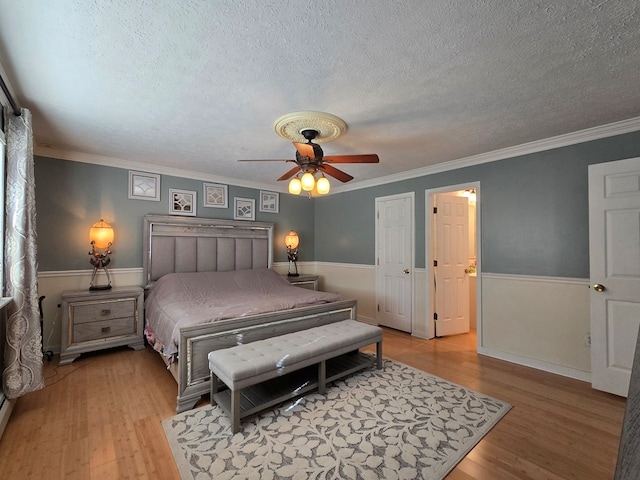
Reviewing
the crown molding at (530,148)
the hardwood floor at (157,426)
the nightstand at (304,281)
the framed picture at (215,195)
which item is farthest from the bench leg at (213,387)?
the crown molding at (530,148)

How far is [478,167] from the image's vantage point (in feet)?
11.8

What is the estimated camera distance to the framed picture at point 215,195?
14.8ft

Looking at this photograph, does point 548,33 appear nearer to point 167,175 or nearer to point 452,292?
point 452,292

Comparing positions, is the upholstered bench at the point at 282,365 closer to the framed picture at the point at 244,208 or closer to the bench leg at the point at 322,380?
the bench leg at the point at 322,380

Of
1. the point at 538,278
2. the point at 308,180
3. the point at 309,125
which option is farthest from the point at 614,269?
the point at 309,125

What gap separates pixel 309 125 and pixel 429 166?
6.92ft

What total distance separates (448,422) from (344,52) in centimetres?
253

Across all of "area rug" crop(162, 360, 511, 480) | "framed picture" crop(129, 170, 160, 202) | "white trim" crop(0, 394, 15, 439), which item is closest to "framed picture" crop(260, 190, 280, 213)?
"framed picture" crop(129, 170, 160, 202)

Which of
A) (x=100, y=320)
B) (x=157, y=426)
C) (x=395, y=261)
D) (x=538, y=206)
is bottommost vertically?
(x=157, y=426)

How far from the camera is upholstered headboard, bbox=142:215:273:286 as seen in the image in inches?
156

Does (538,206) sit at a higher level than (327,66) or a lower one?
lower

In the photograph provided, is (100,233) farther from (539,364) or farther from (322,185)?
→ (539,364)

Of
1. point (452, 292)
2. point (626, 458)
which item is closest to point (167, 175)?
A: point (452, 292)

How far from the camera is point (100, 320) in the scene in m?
3.33
